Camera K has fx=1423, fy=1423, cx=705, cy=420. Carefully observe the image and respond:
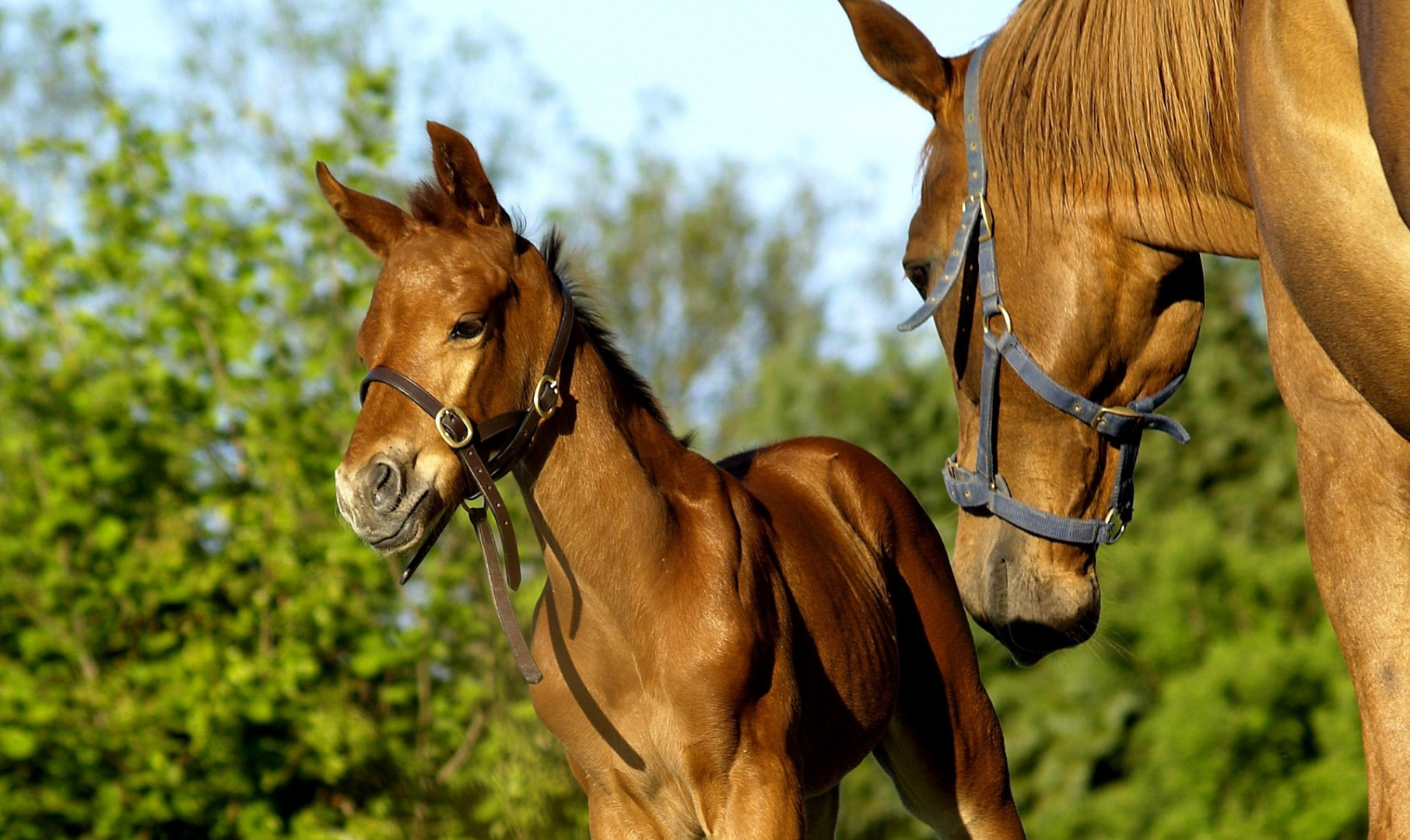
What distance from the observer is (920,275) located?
2799 mm

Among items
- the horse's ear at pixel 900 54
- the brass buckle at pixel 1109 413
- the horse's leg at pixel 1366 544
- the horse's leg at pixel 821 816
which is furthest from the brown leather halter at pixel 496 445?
the horse's leg at pixel 1366 544

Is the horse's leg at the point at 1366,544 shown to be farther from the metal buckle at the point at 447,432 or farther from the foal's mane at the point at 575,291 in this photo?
the foal's mane at the point at 575,291

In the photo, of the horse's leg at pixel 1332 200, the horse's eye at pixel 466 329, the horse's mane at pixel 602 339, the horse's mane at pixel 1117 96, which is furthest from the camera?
the horse's mane at pixel 602 339

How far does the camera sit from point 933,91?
2.74 meters

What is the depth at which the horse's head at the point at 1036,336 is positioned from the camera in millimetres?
2482

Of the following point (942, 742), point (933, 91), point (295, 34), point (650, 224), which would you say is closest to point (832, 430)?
point (295, 34)

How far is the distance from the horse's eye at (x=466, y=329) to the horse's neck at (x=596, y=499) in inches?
11.5

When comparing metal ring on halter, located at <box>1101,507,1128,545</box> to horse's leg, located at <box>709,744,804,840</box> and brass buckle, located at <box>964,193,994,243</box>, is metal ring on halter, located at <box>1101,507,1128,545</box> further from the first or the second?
horse's leg, located at <box>709,744,804,840</box>

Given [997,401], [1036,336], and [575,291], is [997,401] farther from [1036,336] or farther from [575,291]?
[575,291]

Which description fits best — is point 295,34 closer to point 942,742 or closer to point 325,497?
point 325,497

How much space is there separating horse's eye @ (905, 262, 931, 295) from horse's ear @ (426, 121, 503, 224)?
90cm

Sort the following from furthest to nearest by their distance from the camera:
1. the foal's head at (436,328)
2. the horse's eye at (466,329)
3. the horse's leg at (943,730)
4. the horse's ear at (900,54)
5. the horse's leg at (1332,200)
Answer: the horse's leg at (943,730), the horse's eye at (466,329), the foal's head at (436,328), the horse's ear at (900,54), the horse's leg at (1332,200)

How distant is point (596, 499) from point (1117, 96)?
1.37 meters

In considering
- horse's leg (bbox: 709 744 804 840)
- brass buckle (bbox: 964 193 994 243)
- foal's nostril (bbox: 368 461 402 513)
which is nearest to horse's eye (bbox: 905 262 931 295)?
brass buckle (bbox: 964 193 994 243)
